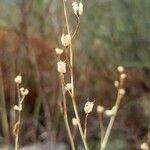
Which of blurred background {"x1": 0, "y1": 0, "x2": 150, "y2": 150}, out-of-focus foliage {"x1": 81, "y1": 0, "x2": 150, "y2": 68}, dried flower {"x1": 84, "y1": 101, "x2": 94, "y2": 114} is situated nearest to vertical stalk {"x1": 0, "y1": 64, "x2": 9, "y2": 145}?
blurred background {"x1": 0, "y1": 0, "x2": 150, "y2": 150}

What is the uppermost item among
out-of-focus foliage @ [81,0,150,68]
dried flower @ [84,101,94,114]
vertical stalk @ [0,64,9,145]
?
dried flower @ [84,101,94,114]

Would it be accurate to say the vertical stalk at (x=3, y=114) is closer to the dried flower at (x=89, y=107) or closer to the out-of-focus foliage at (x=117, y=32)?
the out-of-focus foliage at (x=117, y=32)

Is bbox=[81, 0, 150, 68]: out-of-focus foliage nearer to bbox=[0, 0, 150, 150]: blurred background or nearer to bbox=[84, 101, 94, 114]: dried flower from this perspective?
bbox=[0, 0, 150, 150]: blurred background

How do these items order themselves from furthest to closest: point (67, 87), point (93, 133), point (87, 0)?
1. point (93, 133)
2. point (87, 0)
3. point (67, 87)

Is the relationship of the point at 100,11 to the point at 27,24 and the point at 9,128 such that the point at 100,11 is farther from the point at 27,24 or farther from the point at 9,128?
the point at 9,128

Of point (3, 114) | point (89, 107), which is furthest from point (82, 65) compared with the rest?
point (89, 107)

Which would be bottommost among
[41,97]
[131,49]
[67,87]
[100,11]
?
[41,97]

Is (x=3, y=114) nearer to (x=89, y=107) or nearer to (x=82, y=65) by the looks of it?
(x=82, y=65)

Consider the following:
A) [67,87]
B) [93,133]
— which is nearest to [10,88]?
[93,133]
